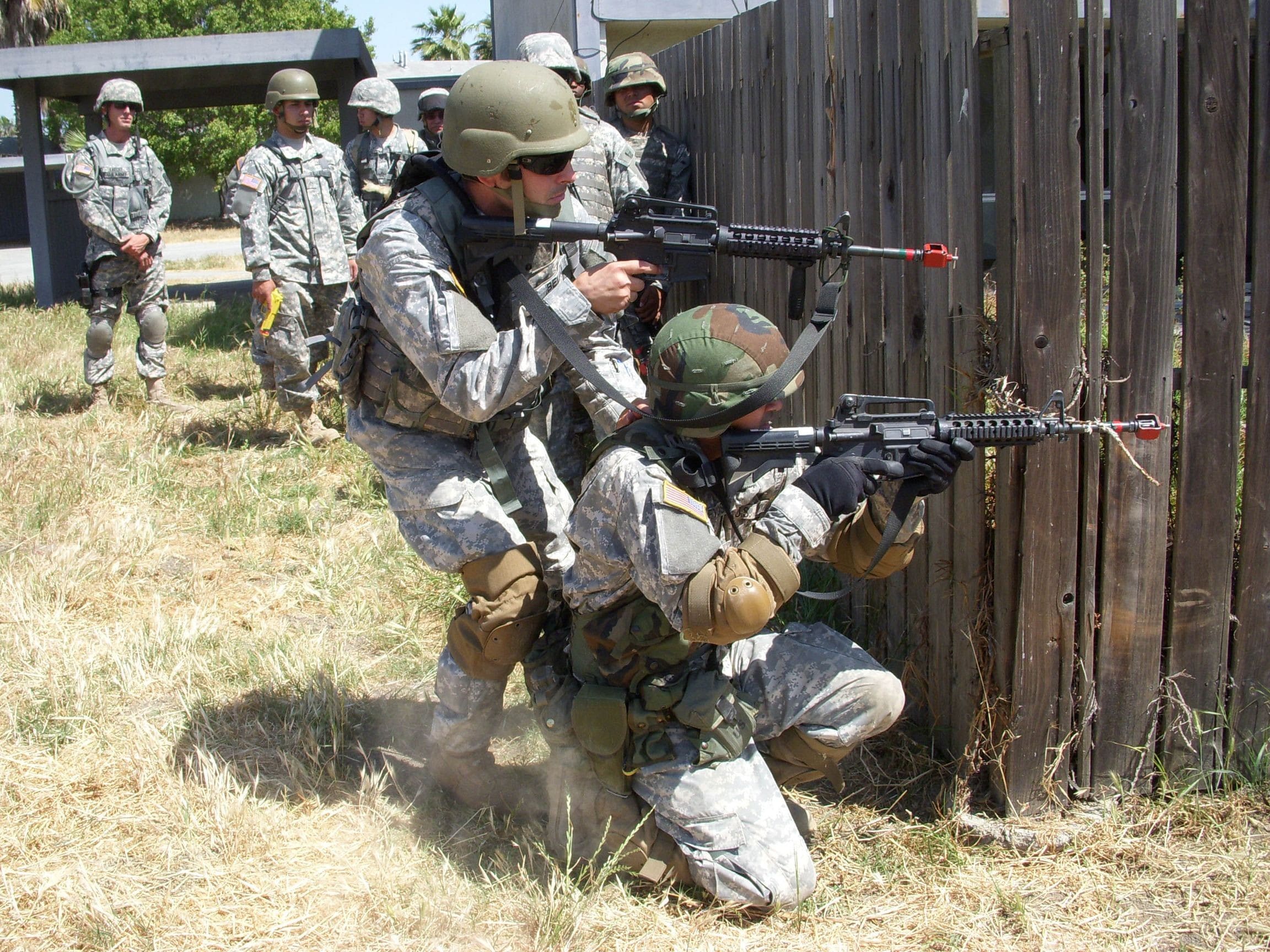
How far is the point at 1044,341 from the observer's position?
9.41ft

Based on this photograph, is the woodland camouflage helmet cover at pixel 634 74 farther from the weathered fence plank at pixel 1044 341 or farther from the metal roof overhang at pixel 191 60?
the metal roof overhang at pixel 191 60

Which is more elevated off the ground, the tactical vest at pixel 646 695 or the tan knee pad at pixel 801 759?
the tactical vest at pixel 646 695

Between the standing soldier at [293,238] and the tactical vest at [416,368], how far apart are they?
4.03 metres

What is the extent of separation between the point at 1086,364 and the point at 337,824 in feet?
7.98

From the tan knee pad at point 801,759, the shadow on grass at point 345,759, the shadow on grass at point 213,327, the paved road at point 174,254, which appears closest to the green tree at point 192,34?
the paved road at point 174,254

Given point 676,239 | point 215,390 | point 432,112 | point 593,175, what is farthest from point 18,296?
point 676,239

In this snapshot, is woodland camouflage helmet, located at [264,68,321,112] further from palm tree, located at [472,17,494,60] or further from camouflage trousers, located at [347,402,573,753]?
palm tree, located at [472,17,494,60]

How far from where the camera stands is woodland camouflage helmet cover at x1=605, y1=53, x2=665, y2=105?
599 cm

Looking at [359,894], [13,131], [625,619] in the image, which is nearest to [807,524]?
[625,619]

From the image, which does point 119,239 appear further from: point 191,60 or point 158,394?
point 191,60

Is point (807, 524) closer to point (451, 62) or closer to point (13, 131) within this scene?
point (451, 62)

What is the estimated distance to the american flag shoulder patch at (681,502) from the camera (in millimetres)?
2701

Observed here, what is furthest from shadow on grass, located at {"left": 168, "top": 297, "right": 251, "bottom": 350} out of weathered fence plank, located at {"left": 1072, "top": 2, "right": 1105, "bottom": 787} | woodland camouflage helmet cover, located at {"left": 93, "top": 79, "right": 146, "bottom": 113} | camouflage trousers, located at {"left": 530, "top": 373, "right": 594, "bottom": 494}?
weathered fence plank, located at {"left": 1072, "top": 2, "right": 1105, "bottom": 787}

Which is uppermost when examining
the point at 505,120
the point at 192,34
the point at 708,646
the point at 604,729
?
the point at 192,34
